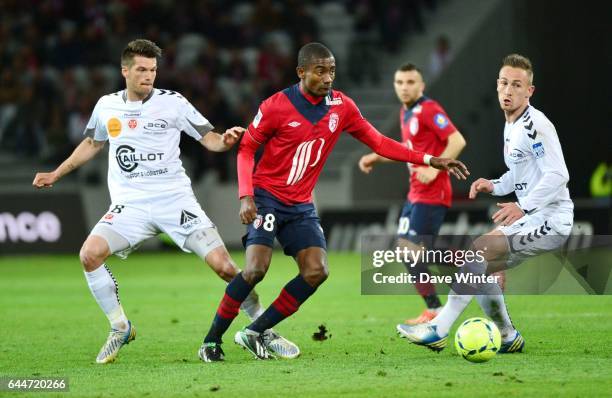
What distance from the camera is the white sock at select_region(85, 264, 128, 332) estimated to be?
29.0 feet

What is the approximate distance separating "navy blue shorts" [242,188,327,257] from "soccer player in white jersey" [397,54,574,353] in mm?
1031

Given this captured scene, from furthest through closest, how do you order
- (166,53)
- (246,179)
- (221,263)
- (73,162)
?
(166,53) → (73,162) → (221,263) → (246,179)

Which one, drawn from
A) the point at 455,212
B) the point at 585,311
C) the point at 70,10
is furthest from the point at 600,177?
the point at 70,10

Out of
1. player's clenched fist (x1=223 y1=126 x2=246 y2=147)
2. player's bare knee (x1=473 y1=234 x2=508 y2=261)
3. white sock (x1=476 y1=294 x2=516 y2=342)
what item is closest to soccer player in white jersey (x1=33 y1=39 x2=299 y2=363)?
player's clenched fist (x1=223 y1=126 x2=246 y2=147)

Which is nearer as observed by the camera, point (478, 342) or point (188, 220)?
point (478, 342)

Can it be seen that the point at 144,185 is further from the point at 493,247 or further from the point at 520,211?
the point at 520,211

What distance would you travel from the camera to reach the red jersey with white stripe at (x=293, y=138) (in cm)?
861

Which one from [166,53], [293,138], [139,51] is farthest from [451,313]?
[166,53]

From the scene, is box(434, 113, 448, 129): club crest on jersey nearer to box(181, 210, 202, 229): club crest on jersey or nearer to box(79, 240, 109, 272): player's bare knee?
box(181, 210, 202, 229): club crest on jersey

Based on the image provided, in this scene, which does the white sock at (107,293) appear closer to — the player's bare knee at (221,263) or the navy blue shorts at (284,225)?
the player's bare knee at (221,263)

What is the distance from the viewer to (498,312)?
8898mm

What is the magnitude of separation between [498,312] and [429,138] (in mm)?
3138

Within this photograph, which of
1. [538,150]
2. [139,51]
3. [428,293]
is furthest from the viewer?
[428,293]

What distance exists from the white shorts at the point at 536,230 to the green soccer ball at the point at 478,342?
800 millimetres
